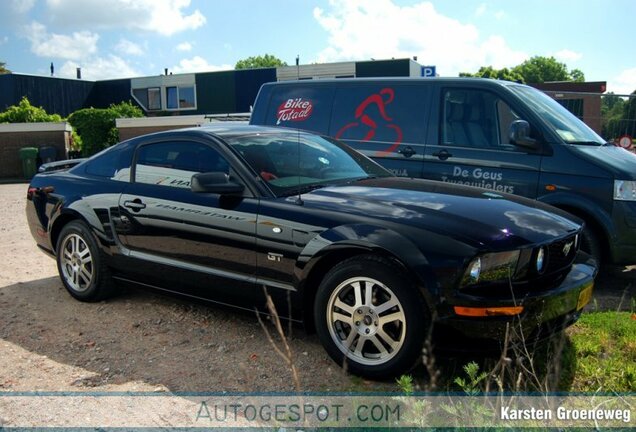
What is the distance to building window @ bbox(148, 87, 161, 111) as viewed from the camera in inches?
1359

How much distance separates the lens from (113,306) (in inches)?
200

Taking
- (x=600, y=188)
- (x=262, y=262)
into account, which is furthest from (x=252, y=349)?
(x=600, y=188)

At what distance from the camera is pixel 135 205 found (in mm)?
4660

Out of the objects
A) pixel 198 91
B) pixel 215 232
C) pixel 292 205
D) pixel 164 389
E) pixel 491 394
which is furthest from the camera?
pixel 198 91

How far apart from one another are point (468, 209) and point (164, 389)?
6.87 feet

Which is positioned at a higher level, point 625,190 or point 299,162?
point 299,162

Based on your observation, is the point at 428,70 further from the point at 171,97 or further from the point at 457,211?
the point at 171,97

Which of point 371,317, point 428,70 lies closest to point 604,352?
point 371,317

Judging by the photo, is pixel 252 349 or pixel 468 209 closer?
pixel 468 209

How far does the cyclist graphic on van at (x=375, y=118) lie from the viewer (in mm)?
6398

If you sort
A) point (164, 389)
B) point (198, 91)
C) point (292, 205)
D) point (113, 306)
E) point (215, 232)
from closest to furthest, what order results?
point (164, 389) → point (292, 205) → point (215, 232) → point (113, 306) → point (198, 91)

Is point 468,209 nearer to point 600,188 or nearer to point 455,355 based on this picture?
point 455,355

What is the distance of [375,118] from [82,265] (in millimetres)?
3373

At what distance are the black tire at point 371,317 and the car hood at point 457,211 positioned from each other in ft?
1.14
